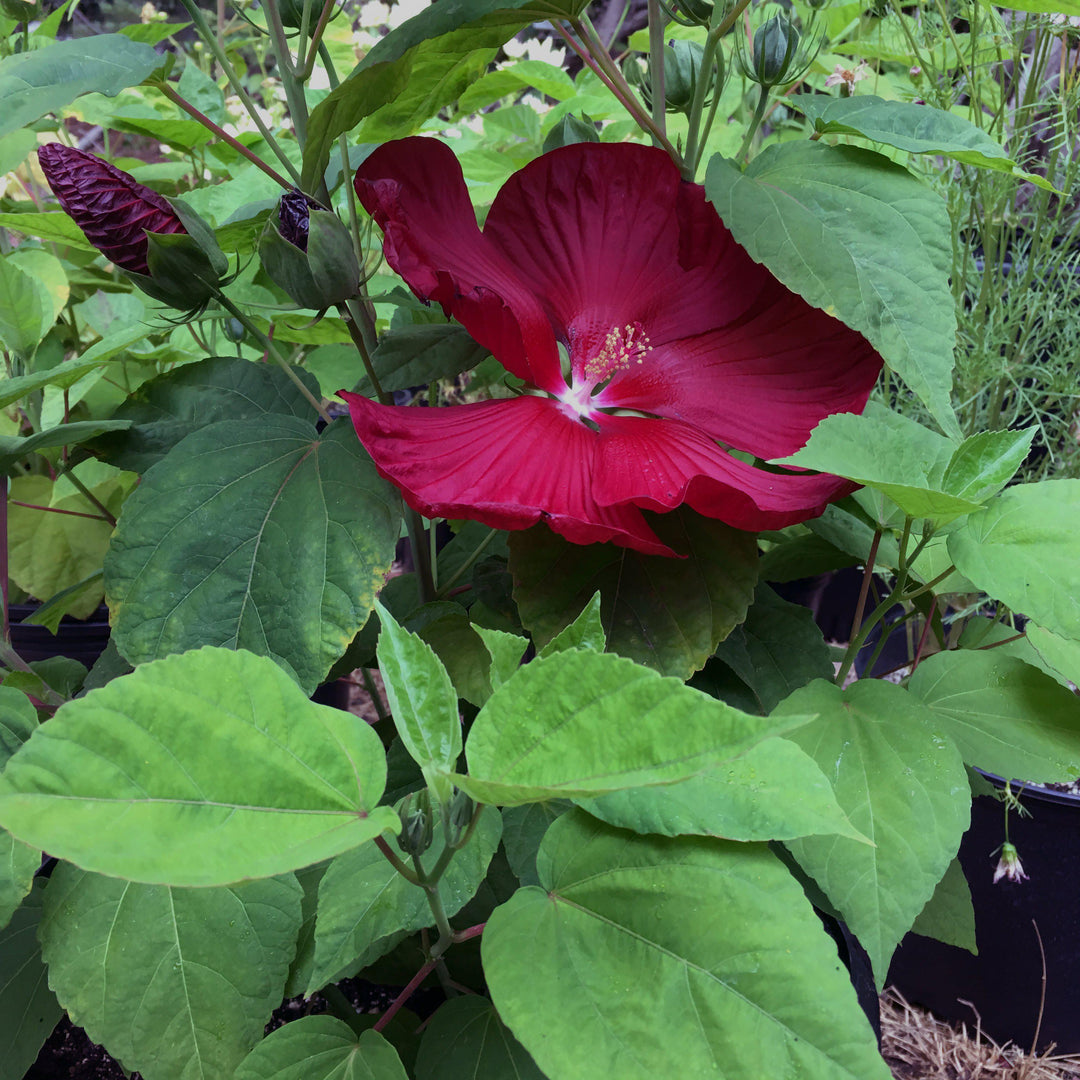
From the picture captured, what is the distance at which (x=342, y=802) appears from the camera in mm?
286

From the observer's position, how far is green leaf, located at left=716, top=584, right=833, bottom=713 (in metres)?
0.52

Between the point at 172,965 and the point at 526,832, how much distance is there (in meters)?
0.16

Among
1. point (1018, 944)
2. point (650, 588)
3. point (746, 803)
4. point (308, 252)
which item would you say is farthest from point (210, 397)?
point (1018, 944)

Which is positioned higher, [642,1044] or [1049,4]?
[1049,4]

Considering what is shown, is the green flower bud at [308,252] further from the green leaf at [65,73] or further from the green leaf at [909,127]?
the green leaf at [909,127]

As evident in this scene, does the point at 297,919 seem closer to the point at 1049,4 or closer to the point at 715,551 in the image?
the point at 715,551

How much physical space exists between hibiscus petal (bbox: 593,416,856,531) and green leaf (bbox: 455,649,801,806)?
0.11 metres

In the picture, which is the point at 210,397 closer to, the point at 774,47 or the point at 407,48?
the point at 407,48

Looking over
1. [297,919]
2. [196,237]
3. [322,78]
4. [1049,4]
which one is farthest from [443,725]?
[322,78]

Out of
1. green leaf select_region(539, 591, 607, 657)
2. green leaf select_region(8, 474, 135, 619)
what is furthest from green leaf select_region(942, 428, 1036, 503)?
green leaf select_region(8, 474, 135, 619)

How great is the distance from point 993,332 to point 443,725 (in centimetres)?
79

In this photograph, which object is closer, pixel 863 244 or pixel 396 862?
pixel 396 862

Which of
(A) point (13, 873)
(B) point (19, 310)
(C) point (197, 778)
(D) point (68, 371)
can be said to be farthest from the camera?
(B) point (19, 310)

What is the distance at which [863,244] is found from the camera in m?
0.43
